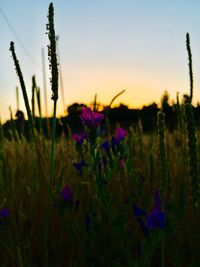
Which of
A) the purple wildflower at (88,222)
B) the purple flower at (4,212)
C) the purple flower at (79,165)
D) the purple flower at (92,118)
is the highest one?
the purple flower at (92,118)

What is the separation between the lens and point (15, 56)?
85 centimetres

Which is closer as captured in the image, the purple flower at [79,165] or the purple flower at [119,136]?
the purple flower at [119,136]

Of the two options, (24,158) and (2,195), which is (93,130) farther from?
(24,158)

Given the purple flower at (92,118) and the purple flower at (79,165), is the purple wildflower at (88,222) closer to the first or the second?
the purple flower at (92,118)

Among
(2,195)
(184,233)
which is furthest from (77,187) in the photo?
(184,233)

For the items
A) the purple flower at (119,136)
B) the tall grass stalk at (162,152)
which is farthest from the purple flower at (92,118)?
the tall grass stalk at (162,152)

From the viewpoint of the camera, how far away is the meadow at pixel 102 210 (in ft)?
2.63

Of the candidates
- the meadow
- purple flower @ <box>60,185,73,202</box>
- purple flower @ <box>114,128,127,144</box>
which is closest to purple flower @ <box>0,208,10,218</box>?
the meadow

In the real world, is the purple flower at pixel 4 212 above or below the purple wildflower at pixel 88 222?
above

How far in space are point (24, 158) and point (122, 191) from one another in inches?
31.0

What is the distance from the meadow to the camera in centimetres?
80

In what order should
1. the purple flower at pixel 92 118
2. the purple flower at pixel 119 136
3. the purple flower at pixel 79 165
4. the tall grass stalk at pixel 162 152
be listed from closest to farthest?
the tall grass stalk at pixel 162 152 < the purple flower at pixel 92 118 < the purple flower at pixel 119 136 < the purple flower at pixel 79 165

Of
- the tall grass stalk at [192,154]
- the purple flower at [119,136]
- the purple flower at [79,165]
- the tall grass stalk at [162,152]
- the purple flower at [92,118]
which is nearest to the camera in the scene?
the tall grass stalk at [192,154]

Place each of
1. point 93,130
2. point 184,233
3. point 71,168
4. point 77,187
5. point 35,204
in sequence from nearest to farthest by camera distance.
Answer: point 93,130, point 184,233, point 35,204, point 77,187, point 71,168
